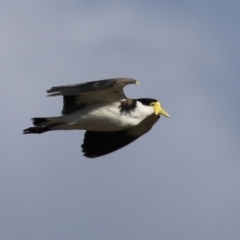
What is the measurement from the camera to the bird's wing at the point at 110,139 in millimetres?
24656

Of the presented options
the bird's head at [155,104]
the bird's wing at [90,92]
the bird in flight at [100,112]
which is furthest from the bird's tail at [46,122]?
the bird's head at [155,104]

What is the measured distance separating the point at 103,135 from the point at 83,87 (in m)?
2.92

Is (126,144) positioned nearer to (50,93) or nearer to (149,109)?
(149,109)

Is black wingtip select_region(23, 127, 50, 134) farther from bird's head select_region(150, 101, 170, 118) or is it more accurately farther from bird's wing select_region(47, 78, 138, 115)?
bird's head select_region(150, 101, 170, 118)

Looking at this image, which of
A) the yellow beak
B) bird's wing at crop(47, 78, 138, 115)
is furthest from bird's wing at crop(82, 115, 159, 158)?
bird's wing at crop(47, 78, 138, 115)

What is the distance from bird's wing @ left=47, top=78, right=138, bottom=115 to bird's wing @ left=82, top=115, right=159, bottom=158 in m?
1.47

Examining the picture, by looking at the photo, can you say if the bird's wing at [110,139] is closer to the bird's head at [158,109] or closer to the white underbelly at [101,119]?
the bird's head at [158,109]

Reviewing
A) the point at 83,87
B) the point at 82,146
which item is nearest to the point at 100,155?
the point at 82,146

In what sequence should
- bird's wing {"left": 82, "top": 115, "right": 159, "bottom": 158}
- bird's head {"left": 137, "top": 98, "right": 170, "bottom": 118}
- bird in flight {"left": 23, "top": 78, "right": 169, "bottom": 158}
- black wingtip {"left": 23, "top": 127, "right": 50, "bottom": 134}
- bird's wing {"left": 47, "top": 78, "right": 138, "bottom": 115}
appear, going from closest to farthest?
bird's wing {"left": 47, "top": 78, "right": 138, "bottom": 115} → bird in flight {"left": 23, "top": 78, "right": 169, "bottom": 158} → black wingtip {"left": 23, "top": 127, "right": 50, "bottom": 134} → bird's head {"left": 137, "top": 98, "right": 170, "bottom": 118} → bird's wing {"left": 82, "top": 115, "right": 159, "bottom": 158}

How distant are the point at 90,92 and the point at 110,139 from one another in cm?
276

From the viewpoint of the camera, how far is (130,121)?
23.3 metres

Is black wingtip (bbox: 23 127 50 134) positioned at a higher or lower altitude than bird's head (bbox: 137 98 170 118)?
lower

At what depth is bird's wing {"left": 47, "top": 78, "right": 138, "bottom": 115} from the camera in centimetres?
2192

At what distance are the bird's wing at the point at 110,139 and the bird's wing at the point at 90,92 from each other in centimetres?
147
